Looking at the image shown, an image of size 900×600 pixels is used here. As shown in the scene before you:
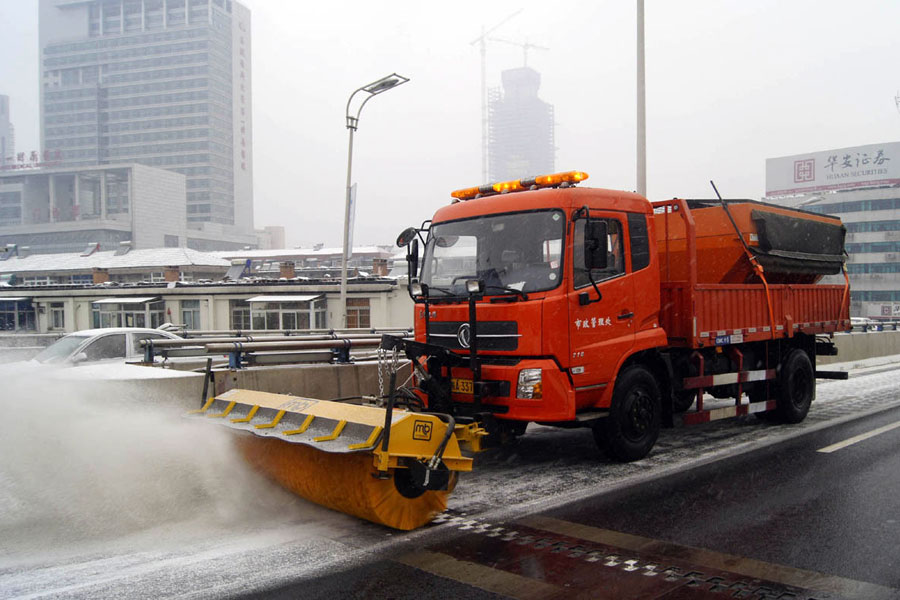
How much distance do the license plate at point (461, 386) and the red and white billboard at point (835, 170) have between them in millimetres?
82925

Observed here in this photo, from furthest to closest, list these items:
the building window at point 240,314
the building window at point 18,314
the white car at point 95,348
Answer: the building window at point 18,314 < the building window at point 240,314 < the white car at point 95,348

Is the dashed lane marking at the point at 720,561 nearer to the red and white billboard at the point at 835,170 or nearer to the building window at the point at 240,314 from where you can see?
the building window at the point at 240,314

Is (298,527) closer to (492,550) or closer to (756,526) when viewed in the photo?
(492,550)

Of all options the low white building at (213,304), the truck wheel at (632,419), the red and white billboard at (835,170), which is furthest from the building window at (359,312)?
the red and white billboard at (835,170)

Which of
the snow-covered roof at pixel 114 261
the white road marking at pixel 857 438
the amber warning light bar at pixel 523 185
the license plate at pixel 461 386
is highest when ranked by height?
the snow-covered roof at pixel 114 261

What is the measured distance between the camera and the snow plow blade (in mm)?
5184

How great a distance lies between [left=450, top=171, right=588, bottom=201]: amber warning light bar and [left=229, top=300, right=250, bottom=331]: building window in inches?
1163

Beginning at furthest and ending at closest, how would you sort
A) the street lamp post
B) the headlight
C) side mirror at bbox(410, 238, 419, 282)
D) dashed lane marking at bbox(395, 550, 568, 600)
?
the street lamp post, side mirror at bbox(410, 238, 419, 282), the headlight, dashed lane marking at bbox(395, 550, 568, 600)

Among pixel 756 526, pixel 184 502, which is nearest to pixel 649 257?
pixel 756 526

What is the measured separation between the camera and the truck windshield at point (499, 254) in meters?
6.76

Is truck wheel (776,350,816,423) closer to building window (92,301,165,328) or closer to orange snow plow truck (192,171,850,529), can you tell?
orange snow plow truck (192,171,850,529)

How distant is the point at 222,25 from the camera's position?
561ft

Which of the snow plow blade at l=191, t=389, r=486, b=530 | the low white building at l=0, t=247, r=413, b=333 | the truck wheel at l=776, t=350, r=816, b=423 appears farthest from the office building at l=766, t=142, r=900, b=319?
the snow plow blade at l=191, t=389, r=486, b=530

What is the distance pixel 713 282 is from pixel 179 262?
4685cm
